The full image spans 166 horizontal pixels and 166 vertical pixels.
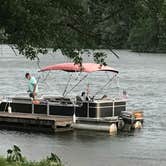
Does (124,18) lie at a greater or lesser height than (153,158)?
greater

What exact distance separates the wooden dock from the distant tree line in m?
16.8

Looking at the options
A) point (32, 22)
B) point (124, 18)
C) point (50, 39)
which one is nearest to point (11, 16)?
point (32, 22)

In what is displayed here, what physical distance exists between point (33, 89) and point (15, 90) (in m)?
21.6

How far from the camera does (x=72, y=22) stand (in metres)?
9.29

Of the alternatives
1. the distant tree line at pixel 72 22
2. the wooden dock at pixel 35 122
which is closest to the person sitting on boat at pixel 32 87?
the wooden dock at pixel 35 122

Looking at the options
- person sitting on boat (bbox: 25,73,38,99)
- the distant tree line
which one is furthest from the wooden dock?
the distant tree line

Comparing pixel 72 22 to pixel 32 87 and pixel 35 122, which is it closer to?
pixel 35 122

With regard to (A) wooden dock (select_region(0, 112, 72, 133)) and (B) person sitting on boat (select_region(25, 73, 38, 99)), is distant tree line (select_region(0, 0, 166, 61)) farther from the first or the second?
(B) person sitting on boat (select_region(25, 73, 38, 99))

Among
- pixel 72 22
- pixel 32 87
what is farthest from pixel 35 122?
pixel 72 22

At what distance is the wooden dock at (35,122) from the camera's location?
2655 centimetres

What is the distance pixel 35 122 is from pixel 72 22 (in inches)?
707

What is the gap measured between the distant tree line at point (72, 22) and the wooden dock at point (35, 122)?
16783mm

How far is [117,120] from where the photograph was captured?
27.2 m

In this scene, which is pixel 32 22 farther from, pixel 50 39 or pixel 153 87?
pixel 153 87
